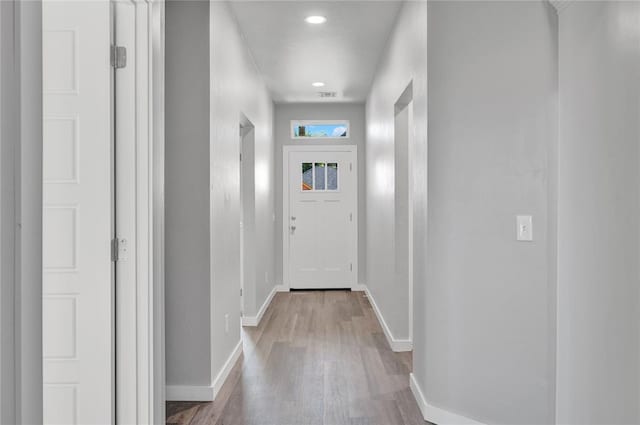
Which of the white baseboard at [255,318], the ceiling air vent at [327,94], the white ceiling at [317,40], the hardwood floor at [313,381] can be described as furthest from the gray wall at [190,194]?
the ceiling air vent at [327,94]

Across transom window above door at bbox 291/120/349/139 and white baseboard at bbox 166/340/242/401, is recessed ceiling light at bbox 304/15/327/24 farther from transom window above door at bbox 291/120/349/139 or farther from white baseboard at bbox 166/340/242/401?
transom window above door at bbox 291/120/349/139

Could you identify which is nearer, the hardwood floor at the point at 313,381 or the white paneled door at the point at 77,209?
the white paneled door at the point at 77,209

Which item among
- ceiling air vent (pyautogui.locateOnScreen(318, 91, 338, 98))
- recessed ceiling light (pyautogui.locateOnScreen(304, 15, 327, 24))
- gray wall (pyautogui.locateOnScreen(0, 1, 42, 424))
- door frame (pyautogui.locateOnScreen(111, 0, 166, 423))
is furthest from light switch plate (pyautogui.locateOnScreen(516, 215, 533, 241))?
ceiling air vent (pyautogui.locateOnScreen(318, 91, 338, 98))

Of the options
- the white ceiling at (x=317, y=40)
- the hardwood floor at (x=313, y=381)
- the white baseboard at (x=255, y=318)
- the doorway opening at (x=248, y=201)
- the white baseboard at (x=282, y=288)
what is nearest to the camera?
the hardwood floor at (x=313, y=381)

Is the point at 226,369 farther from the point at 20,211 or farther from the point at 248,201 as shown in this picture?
the point at 20,211

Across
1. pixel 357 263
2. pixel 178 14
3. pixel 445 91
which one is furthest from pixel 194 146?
pixel 357 263

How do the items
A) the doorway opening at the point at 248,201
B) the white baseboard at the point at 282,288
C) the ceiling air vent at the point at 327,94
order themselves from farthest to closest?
the white baseboard at the point at 282,288 → the ceiling air vent at the point at 327,94 → the doorway opening at the point at 248,201

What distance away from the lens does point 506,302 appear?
2.40 m

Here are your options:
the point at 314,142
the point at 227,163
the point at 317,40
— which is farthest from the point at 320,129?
the point at 227,163

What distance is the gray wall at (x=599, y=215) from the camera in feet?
5.74

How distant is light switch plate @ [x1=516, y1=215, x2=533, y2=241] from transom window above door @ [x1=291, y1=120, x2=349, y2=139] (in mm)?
4932

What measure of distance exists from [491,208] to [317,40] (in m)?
2.55

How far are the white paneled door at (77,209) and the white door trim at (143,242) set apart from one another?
80 mm

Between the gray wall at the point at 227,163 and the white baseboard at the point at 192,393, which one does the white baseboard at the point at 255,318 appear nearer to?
the gray wall at the point at 227,163
